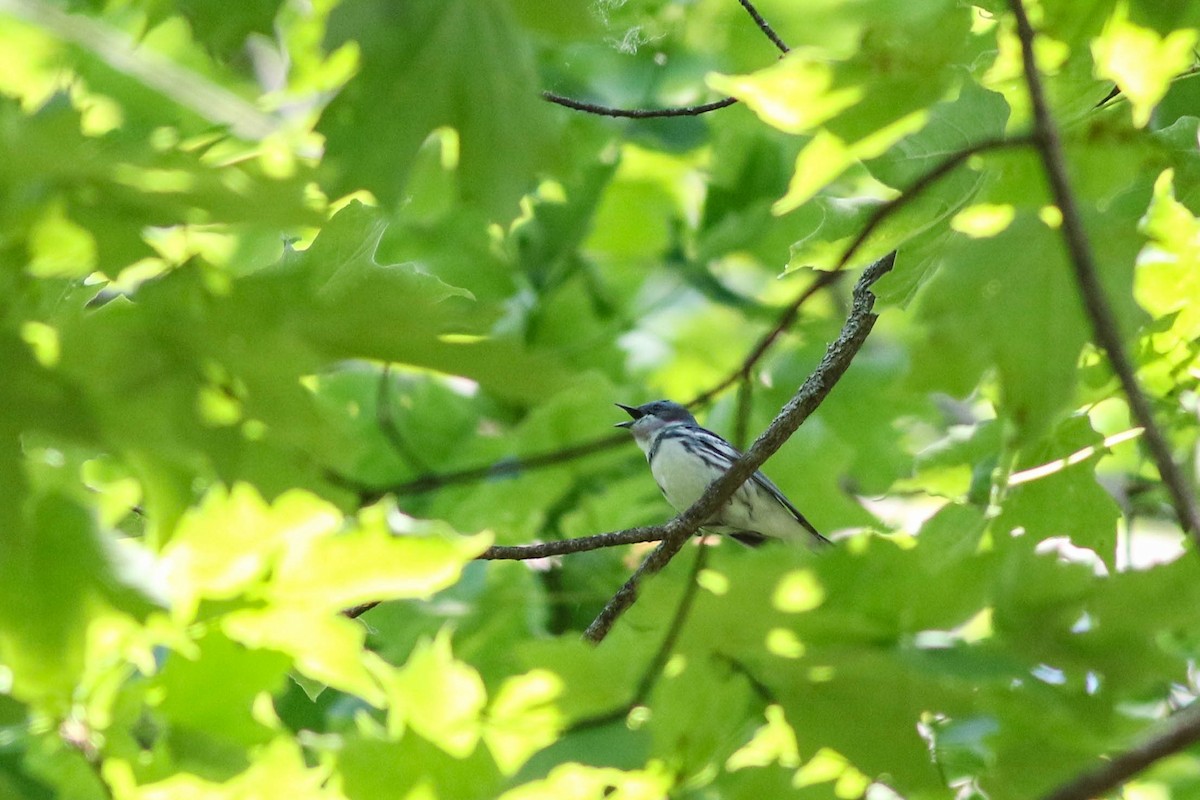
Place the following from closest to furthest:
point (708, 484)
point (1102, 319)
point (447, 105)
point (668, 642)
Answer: point (1102, 319)
point (668, 642)
point (447, 105)
point (708, 484)

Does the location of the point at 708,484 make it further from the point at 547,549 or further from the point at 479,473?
the point at 479,473

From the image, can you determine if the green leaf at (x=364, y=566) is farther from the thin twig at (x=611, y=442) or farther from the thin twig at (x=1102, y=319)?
the thin twig at (x=1102, y=319)

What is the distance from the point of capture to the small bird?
397cm

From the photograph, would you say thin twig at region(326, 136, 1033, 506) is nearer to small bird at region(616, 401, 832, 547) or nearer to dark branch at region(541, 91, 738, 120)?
dark branch at region(541, 91, 738, 120)

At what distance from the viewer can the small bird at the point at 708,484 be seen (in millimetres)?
3967

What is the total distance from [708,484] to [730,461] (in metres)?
0.32

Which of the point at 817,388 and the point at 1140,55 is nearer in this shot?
the point at 1140,55

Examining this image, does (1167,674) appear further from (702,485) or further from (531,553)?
(702,485)

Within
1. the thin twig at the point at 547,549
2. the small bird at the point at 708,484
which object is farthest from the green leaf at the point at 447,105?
the small bird at the point at 708,484

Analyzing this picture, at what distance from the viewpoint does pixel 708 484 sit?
3996 mm

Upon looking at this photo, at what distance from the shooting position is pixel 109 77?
240 cm

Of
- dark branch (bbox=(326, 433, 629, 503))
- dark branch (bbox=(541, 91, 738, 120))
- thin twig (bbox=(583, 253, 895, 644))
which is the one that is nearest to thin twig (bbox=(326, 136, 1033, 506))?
dark branch (bbox=(326, 433, 629, 503))

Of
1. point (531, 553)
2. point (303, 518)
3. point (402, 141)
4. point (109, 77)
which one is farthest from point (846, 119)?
point (109, 77)

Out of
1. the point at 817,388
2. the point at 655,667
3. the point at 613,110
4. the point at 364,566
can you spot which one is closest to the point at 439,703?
the point at 364,566
